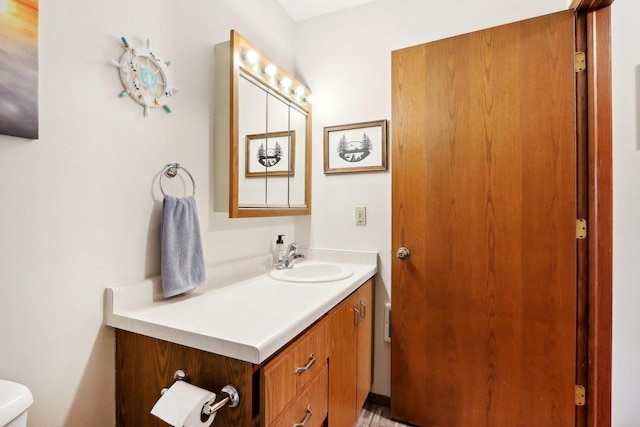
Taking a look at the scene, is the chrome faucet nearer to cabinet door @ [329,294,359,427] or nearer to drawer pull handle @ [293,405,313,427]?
cabinet door @ [329,294,359,427]

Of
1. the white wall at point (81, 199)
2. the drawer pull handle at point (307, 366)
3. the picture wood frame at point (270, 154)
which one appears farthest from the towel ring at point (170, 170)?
the drawer pull handle at point (307, 366)

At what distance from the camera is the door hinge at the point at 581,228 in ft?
4.41

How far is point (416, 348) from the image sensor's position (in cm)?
163

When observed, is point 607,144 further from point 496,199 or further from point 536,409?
point 536,409

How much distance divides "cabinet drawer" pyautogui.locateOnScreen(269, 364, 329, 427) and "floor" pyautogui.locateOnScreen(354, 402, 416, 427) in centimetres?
69

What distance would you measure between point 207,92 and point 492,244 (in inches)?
60.2

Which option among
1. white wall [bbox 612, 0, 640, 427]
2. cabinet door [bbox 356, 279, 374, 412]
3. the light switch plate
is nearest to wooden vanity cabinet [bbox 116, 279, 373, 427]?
cabinet door [bbox 356, 279, 374, 412]

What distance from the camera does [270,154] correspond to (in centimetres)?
167

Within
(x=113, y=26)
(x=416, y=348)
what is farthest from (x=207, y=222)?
(x=416, y=348)

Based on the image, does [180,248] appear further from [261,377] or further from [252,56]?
[252,56]

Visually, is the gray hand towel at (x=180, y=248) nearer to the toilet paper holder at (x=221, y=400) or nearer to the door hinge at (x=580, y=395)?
the toilet paper holder at (x=221, y=400)

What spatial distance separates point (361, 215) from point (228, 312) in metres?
1.09

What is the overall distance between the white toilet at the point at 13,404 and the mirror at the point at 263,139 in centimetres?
83

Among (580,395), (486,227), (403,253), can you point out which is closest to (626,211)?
(486,227)
